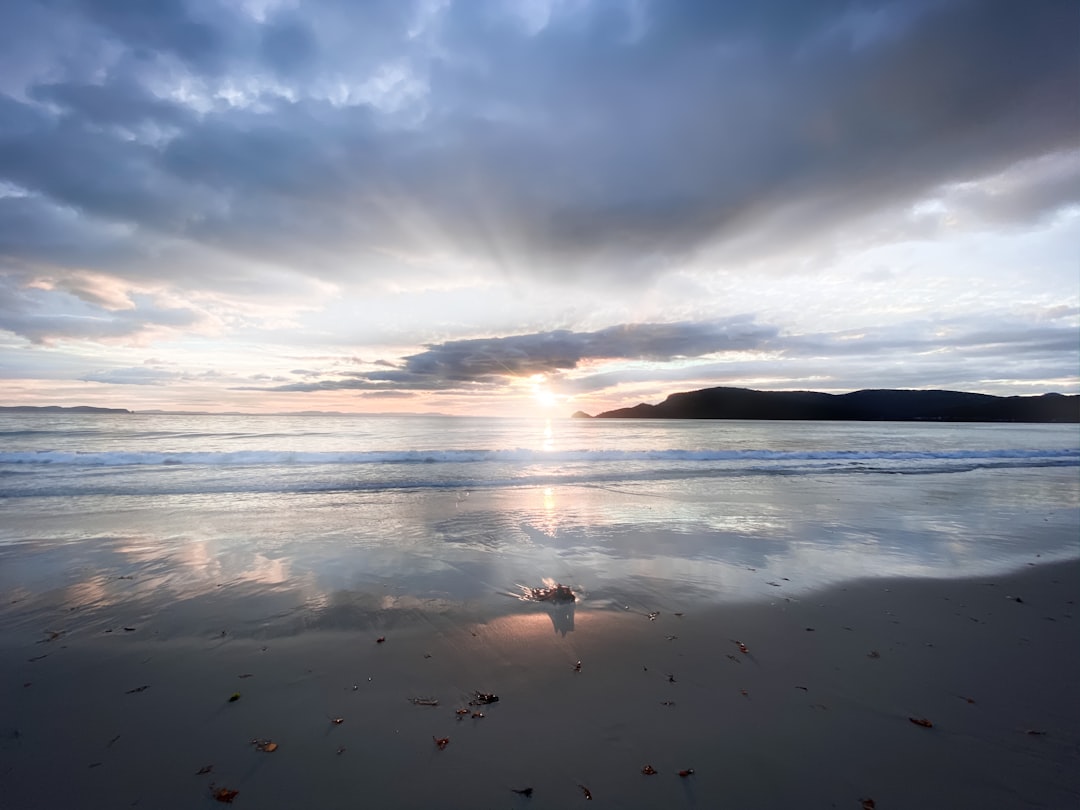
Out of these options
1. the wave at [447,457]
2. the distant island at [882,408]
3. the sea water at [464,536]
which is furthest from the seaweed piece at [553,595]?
the distant island at [882,408]

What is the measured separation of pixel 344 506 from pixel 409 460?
12337 millimetres

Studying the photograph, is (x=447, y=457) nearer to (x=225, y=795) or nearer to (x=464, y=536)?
(x=464, y=536)

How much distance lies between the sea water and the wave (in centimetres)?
232

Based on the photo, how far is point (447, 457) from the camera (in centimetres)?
2652

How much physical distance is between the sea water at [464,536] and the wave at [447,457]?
2.32 m

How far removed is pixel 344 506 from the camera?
13.2 metres

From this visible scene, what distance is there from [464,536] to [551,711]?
20.5 feet

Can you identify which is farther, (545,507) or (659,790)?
(545,507)

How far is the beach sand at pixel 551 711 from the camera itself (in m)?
3.08

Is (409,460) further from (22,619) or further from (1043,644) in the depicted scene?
(1043,644)

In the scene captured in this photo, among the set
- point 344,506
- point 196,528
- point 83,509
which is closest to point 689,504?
point 344,506

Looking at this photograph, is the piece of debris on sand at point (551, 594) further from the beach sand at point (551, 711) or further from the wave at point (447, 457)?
the wave at point (447, 457)

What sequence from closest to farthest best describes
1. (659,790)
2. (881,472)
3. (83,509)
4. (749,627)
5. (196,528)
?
(659,790) < (749,627) < (196,528) < (83,509) < (881,472)

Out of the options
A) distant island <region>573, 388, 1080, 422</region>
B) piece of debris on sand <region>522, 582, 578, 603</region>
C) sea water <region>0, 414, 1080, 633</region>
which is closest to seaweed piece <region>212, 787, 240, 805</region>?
sea water <region>0, 414, 1080, 633</region>
